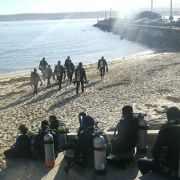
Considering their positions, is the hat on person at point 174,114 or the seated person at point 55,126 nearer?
the hat on person at point 174,114

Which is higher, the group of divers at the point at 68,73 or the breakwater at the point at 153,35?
the group of divers at the point at 68,73

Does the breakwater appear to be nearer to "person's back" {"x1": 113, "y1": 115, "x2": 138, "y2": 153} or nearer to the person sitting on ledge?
"person's back" {"x1": 113, "y1": 115, "x2": 138, "y2": 153}

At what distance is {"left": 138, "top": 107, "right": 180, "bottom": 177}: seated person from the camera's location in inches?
224

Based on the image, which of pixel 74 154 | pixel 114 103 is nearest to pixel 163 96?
pixel 114 103

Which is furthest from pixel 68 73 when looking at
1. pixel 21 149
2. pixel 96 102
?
pixel 21 149

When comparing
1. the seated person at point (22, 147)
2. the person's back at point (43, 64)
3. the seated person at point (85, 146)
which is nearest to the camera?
the seated person at point (85, 146)

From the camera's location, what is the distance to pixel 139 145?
762 centimetres

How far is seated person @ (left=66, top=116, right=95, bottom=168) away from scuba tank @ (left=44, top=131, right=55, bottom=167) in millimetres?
607

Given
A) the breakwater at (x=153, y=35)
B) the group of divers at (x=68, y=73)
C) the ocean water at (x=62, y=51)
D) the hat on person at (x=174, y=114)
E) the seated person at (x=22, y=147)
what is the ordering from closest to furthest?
the hat on person at (x=174, y=114) → the seated person at (x=22, y=147) → the group of divers at (x=68, y=73) → the ocean water at (x=62, y=51) → the breakwater at (x=153, y=35)

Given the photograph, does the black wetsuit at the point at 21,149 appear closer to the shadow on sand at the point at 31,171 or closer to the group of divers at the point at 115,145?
the group of divers at the point at 115,145

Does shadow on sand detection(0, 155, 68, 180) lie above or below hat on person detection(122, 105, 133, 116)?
below

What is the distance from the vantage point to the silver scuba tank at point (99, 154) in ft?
21.5

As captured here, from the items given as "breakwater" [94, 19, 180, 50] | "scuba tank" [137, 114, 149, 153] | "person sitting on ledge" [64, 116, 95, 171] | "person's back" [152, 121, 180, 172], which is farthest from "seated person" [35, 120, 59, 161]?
"breakwater" [94, 19, 180, 50]

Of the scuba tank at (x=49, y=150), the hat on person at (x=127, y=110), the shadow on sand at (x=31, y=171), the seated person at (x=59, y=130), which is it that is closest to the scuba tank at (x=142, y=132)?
the hat on person at (x=127, y=110)
